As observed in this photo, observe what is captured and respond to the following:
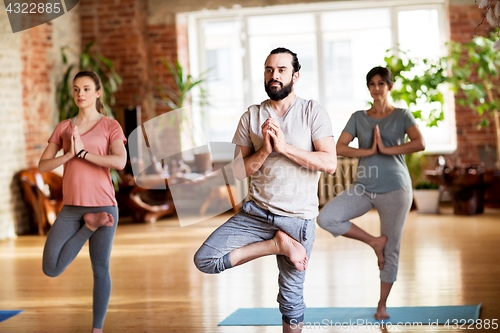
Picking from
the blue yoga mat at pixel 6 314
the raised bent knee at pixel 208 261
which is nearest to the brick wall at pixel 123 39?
the blue yoga mat at pixel 6 314

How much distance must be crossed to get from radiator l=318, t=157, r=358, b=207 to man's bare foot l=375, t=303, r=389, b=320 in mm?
4923

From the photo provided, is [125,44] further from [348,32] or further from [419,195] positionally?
[419,195]

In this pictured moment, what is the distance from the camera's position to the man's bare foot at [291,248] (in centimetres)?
237

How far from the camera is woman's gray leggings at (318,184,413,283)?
10.1ft

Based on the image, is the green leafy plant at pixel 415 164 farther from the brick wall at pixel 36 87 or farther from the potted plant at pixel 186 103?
the brick wall at pixel 36 87

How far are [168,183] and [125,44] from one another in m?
2.26

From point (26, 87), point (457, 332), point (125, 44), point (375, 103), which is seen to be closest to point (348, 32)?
point (125, 44)

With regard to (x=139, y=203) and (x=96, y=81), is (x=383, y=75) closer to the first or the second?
(x=96, y=81)

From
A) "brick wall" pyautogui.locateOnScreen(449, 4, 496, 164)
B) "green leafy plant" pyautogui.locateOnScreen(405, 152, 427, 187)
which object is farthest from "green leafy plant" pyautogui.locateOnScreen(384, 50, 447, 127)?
"brick wall" pyautogui.locateOnScreen(449, 4, 496, 164)

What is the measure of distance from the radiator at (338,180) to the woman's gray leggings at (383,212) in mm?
4888

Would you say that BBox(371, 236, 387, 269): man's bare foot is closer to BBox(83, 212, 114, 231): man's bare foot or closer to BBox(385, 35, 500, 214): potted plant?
BBox(83, 212, 114, 231): man's bare foot

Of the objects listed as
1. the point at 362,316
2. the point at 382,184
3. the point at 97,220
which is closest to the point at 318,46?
the point at 382,184

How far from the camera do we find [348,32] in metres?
8.35

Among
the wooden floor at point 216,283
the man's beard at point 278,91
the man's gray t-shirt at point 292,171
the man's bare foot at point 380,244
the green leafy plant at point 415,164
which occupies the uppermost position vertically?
the man's beard at point 278,91
